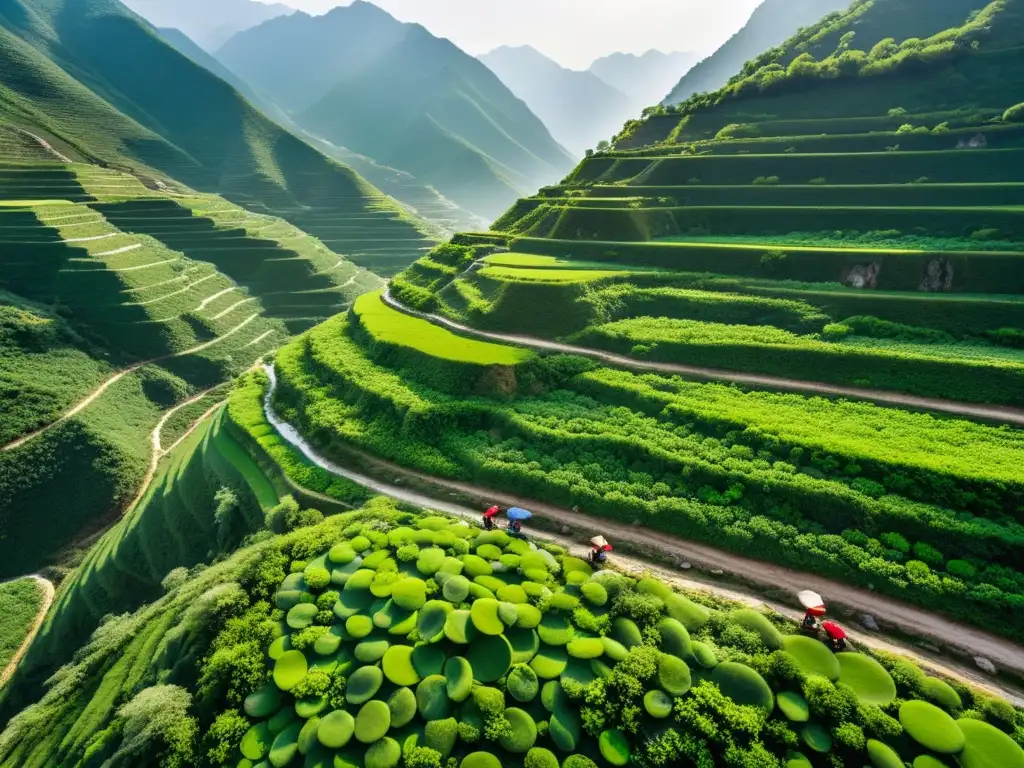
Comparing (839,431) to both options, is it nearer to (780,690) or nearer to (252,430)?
(780,690)

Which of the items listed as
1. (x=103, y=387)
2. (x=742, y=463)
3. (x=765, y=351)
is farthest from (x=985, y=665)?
(x=103, y=387)

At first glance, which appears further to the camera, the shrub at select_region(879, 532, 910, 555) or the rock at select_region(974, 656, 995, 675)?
the shrub at select_region(879, 532, 910, 555)

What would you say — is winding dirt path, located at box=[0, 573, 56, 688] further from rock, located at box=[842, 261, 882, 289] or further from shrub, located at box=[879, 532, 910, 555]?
rock, located at box=[842, 261, 882, 289]

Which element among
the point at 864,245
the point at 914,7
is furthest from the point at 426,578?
the point at 914,7

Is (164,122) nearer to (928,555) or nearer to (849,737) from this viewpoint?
(928,555)

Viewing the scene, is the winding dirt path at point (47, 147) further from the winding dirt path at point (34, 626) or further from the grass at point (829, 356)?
the grass at point (829, 356)

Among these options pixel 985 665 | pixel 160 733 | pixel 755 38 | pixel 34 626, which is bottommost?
pixel 34 626

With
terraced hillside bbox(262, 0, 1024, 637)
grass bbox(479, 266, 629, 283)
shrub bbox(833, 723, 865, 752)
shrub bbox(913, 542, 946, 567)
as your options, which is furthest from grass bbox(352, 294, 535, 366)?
shrub bbox(833, 723, 865, 752)
